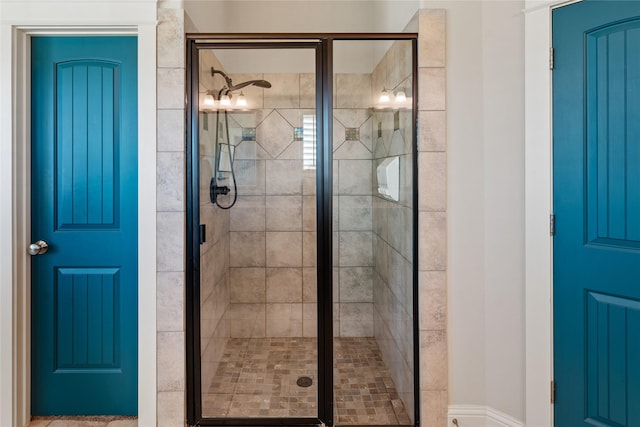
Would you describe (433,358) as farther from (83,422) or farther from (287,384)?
(83,422)

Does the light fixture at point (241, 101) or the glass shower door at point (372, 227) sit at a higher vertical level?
the light fixture at point (241, 101)

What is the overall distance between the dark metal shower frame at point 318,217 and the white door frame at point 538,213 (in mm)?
508

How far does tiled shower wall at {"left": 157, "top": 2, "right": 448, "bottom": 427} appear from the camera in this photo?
1.79 m

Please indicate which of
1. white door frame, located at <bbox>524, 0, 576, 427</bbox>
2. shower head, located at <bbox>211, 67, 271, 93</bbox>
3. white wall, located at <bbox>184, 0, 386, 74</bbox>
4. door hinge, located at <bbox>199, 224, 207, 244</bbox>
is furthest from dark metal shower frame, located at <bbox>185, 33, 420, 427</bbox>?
white wall, located at <bbox>184, 0, 386, 74</bbox>

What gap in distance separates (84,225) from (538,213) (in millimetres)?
2267

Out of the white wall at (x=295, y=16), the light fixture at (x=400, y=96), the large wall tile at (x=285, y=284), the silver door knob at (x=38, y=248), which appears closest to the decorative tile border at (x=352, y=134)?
the light fixture at (x=400, y=96)

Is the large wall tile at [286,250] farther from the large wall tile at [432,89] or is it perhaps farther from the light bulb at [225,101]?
the large wall tile at [432,89]

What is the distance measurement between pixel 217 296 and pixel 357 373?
0.84m

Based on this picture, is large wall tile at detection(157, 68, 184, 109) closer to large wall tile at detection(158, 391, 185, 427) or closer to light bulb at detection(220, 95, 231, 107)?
light bulb at detection(220, 95, 231, 107)

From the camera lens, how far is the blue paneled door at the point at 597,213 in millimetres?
1474

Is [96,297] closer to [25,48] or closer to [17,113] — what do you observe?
[17,113]

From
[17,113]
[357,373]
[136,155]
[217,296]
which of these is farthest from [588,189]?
[17,113]

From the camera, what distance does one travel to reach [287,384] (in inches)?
74.7

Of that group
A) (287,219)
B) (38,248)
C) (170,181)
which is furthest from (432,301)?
(38,248)
